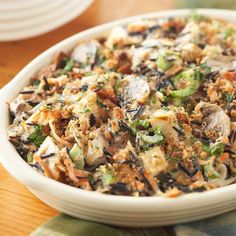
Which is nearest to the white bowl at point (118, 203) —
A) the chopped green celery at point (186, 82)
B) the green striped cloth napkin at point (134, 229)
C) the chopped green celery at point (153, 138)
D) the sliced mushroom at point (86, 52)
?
the green striped cloth napkin at point (134, 229)

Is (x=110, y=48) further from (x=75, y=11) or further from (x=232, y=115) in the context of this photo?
(x=232, y=115)

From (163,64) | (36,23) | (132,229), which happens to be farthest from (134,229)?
(36,23)

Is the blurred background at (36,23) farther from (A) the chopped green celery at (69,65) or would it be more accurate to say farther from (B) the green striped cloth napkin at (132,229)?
(B) the green striped cloth napkin at (132,229)

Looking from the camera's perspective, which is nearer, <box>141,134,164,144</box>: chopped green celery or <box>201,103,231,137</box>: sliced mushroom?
<box>141,134,164,144</box>: chopped green celery

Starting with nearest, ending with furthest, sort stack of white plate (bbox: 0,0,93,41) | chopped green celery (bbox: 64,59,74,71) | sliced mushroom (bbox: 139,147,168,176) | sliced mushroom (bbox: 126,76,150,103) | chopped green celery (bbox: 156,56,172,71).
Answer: sliced mushroom (bbox: 139,147,168,176) < sliced mushroom (bbox: 126,76,150,103) < chopped green celery (bbox: 156,56,172,71) < chopped green celery (bbox: 64,59,74,71) < stack of white plate (bbox: 0,0,93,41)

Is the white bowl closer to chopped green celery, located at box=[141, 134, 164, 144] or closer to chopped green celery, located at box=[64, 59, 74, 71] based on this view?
chopped green celery, located at box=[141, 134, 164, 144]

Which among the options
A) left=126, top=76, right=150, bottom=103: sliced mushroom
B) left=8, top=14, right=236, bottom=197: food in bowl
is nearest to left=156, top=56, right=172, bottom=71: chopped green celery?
left=8, top=14, right=236, bottom=197: food in bowl

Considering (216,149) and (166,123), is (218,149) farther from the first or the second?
(166,123)

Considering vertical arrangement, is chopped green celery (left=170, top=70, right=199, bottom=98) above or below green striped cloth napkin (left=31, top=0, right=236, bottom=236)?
above
